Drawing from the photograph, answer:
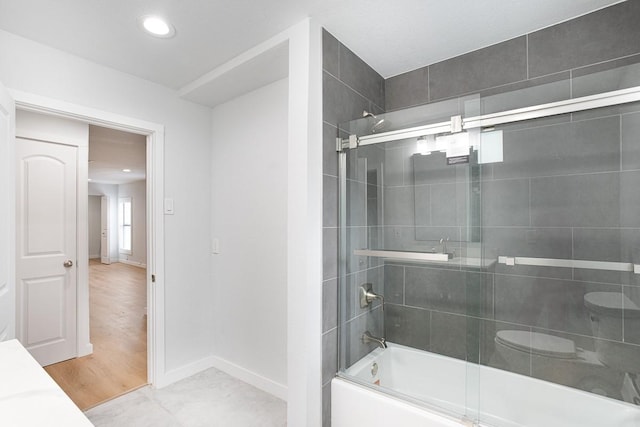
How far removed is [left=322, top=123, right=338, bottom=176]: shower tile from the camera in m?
1.77

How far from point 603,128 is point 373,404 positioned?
5.86 feet

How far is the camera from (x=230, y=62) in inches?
84.0

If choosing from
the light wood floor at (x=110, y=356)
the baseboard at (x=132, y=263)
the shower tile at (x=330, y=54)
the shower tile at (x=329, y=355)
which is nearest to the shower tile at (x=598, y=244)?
the shower tile at (x=329, y=355)

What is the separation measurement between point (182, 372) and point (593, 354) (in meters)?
2.82

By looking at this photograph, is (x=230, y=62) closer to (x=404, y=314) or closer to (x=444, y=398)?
(x=404, y=314)

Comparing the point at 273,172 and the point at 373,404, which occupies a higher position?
the point at 273,172

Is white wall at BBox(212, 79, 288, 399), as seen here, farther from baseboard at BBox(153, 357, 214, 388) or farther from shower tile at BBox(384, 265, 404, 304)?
shower tile at BBox(384, 265, 404, 304)

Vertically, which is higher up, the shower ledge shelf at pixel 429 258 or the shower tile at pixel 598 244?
the shower tile at pixel 598 244

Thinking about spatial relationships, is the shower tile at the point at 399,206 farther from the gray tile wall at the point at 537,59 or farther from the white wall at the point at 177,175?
the white wall at the point at 177,175

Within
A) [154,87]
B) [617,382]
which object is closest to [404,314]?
[617,382]

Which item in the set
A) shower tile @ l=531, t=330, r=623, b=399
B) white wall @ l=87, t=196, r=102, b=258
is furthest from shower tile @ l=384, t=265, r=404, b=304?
white wall @ l=87, t=196, r=102, b=258

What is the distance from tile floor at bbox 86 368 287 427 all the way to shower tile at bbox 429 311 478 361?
1149 millimetres

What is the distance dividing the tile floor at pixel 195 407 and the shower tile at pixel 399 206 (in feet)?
5.07

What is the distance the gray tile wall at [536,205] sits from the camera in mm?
1460
